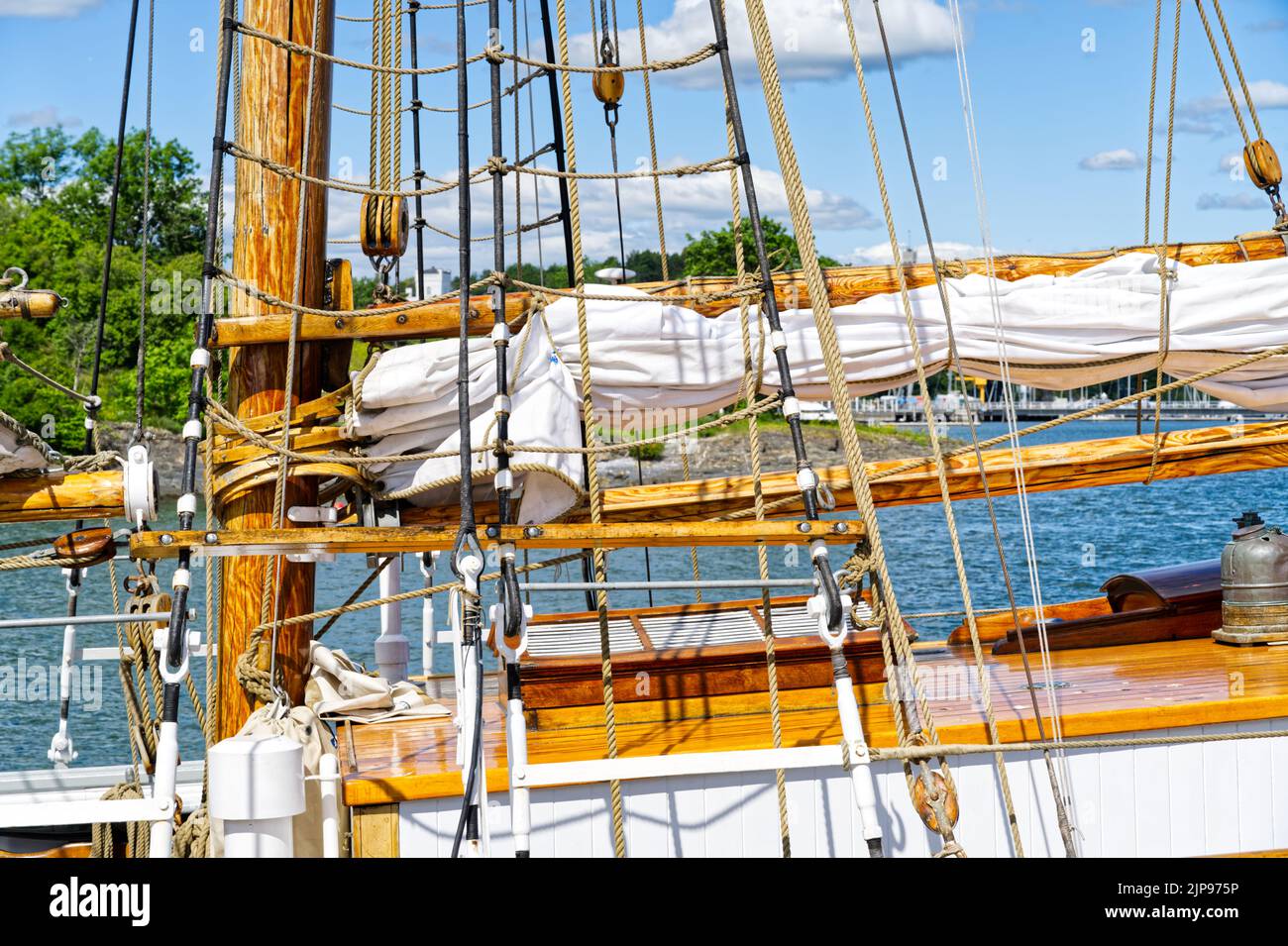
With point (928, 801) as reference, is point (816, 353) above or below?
above

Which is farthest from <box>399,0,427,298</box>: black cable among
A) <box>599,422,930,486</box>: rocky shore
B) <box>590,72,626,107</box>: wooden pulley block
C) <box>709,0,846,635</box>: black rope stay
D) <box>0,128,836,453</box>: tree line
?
<box>599,422,930,486</box>: rocky shore

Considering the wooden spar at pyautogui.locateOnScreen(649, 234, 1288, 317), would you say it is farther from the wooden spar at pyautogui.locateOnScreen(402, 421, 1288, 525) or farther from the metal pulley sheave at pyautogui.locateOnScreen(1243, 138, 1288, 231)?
the wooden spar at pyautogui.locateOnScreen(402, 421, 1288, 525)

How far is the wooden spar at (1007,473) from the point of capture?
16.4 ft

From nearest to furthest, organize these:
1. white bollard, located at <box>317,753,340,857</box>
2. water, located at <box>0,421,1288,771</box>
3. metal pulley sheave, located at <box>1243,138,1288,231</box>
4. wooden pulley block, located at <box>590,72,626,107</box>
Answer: white bollard, located at <box>317,753,340,857</box>, metal pulley sheave, located at <box>1243,138,1288,231</box>, wooden pulley block, located at <box>590,72,626,107</box>, water, located at <box>0,421,1288,771</box>

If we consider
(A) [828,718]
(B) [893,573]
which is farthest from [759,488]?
(B) [893,573]

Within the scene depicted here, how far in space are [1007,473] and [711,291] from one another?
1330mm

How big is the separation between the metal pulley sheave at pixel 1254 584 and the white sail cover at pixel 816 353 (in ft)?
1.89

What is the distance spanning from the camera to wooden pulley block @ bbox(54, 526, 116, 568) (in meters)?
4.65

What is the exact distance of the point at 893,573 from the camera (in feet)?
75.6

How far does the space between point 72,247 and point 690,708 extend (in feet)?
167

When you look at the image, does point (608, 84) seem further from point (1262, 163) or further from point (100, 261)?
point (100, 261)

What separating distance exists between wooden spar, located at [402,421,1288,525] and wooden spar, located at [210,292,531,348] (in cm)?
69

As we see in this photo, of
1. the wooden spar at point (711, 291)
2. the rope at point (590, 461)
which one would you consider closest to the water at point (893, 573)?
the wooden spar at point (711, 291)

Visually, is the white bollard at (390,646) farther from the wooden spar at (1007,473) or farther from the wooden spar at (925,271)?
the wooden spar at (925,271)
